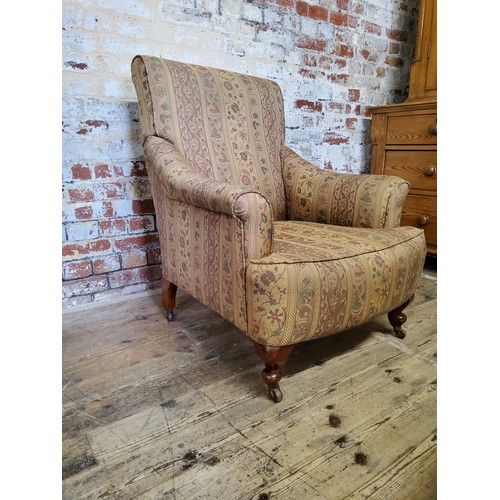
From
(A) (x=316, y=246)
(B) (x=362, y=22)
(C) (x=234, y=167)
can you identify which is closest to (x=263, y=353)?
(A) (x=316, y=246)

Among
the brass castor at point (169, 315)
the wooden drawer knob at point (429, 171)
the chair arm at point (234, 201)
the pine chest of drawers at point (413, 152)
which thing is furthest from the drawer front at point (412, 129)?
the brass castor at point (169, 315)

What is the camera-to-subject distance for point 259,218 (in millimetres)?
972

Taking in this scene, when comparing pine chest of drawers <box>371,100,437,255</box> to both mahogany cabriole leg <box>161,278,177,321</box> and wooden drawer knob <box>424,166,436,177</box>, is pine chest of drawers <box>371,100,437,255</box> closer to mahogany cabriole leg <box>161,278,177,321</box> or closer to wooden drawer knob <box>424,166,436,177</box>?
wooden drawer knob <box>424,166,436,177</box>

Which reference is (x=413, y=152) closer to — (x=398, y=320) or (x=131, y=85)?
(x=398, y=320)

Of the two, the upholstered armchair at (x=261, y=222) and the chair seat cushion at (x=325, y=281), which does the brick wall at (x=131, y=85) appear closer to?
the upholstered armchair at (x=261, y=222)

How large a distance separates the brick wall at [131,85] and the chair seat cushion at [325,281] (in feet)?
2.75

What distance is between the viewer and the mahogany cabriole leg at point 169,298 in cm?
155

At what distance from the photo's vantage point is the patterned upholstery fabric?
0.99 m

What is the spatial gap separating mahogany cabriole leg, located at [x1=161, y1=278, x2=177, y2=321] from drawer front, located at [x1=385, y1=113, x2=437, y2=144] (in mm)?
1452

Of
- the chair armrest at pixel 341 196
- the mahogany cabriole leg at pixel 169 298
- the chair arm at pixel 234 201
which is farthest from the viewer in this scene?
the mahogany cabriole leg at pixel 169 298

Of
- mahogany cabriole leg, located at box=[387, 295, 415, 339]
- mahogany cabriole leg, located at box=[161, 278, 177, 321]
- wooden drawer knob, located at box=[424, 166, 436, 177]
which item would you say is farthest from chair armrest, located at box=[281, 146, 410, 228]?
wooden drawer knob, located at box=[424, 166, 436, 177]

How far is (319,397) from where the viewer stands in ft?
3.61
